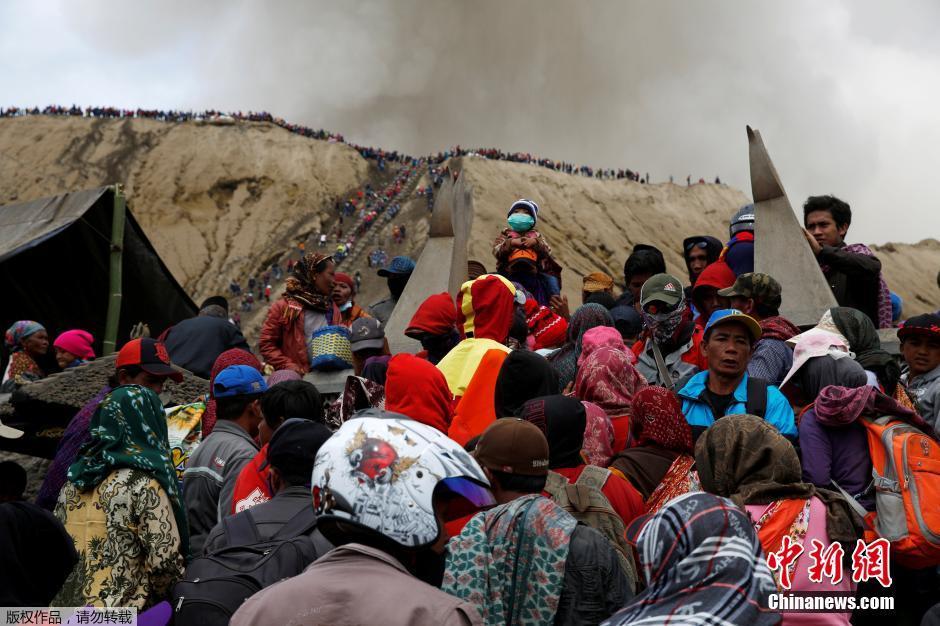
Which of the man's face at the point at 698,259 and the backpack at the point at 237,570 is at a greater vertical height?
the man's face at the point at 698,259

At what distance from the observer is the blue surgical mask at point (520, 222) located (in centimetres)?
801

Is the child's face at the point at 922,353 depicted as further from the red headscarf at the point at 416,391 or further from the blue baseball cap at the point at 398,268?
the blue baseball cap at the point at 398,268

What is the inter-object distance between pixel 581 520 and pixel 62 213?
9886 mm

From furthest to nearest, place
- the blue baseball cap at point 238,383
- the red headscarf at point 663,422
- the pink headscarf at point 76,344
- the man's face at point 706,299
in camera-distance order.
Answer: the pink headscarf at point 76,344, the man's face at point 706,299, the blue baseball cap at point 238,383, the red headscarf at point 663,422

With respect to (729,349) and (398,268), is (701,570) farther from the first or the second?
(398,268)

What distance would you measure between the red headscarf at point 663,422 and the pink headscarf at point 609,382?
0.52 metres

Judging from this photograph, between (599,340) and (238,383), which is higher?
(599,340)

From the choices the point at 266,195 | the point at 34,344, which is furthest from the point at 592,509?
the point at 266,195

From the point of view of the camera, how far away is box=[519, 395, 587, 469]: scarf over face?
3721 millimetres

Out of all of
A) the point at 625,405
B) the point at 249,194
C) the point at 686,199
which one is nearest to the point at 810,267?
the point at 625,405

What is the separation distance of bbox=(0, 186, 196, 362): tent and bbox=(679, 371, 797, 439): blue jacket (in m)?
8.31

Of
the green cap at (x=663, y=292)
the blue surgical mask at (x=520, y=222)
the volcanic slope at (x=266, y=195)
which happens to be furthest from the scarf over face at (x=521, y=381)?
the volcanic slope at (x=266, y=195)

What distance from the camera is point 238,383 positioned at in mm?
5129

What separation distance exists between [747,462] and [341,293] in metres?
5.16
